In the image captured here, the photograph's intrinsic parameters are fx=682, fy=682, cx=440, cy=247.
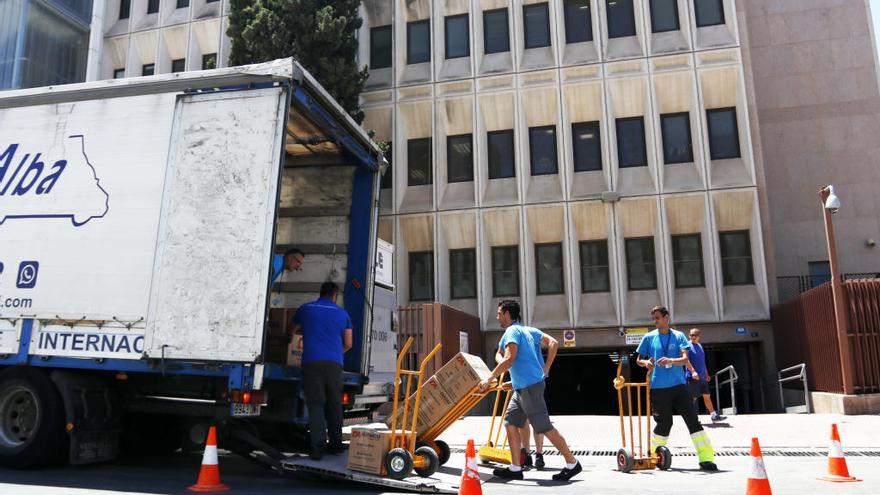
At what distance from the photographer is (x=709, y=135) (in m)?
18.6

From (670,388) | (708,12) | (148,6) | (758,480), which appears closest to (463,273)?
(708,12)

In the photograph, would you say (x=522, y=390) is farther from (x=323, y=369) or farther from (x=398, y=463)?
(x=323, y=369)

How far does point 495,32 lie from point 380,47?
366 centimetres

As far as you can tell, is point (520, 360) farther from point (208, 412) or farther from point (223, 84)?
point (223, 84)

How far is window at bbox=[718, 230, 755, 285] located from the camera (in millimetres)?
18016

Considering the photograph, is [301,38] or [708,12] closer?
[301,38]

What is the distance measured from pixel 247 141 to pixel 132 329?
2.08m

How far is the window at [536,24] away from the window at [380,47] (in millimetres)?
4267

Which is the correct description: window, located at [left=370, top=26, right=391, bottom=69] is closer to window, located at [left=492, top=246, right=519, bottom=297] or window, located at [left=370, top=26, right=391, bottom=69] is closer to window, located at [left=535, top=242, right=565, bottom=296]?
window, located at [left=492, top=246, right=519, bottom=297]

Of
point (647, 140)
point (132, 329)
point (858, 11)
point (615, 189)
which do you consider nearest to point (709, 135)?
point (647, 140)

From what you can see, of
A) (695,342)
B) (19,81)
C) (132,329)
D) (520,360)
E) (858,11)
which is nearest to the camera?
(132,329)

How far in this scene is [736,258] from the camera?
18.1 metres

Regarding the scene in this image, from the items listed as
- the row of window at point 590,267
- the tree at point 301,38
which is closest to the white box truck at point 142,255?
the tree at point 301,38

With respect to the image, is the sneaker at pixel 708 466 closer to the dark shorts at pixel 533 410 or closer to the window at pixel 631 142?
the dark shorts at pixel 533 410
